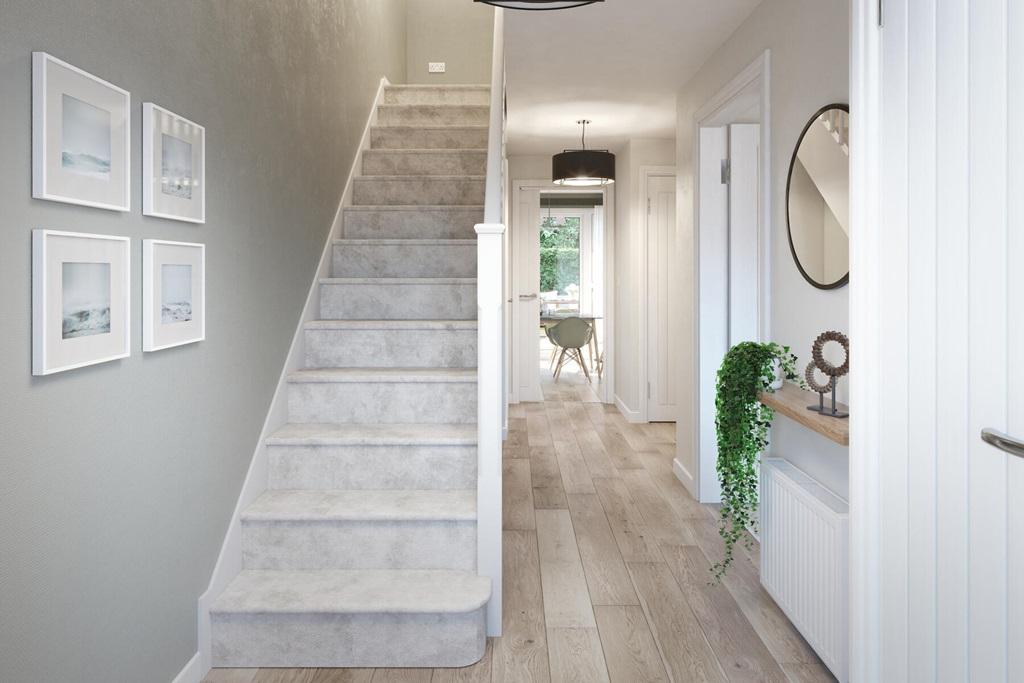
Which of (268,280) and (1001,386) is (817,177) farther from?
(268,280)

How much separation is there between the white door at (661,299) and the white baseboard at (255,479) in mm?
3337

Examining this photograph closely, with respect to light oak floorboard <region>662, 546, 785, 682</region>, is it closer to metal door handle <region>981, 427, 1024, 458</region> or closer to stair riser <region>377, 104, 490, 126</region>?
metal door handle <region>981, 427, 1024, 458</region>

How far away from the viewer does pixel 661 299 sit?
6.28m

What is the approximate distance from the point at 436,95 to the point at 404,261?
205cm

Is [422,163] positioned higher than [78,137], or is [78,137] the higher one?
[422,163]

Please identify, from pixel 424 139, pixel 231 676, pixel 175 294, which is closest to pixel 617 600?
pixel 231 676

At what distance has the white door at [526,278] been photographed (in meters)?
7.10

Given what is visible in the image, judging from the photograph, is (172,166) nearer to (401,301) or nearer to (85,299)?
(85,299)

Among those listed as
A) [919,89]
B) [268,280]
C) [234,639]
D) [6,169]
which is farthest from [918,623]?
[268,280]

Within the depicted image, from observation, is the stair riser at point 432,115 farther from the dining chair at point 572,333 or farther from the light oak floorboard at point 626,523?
the dining chair at point 572,333

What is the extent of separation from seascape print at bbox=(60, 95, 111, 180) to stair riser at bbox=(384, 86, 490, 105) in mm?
3706

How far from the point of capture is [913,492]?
157cm

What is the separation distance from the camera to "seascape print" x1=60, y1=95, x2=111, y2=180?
1424mm

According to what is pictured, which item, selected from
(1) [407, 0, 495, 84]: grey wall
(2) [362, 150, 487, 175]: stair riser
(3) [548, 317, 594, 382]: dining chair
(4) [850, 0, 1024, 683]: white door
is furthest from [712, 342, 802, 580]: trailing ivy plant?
(3) [548, 317, 594, 382]: dining chair
